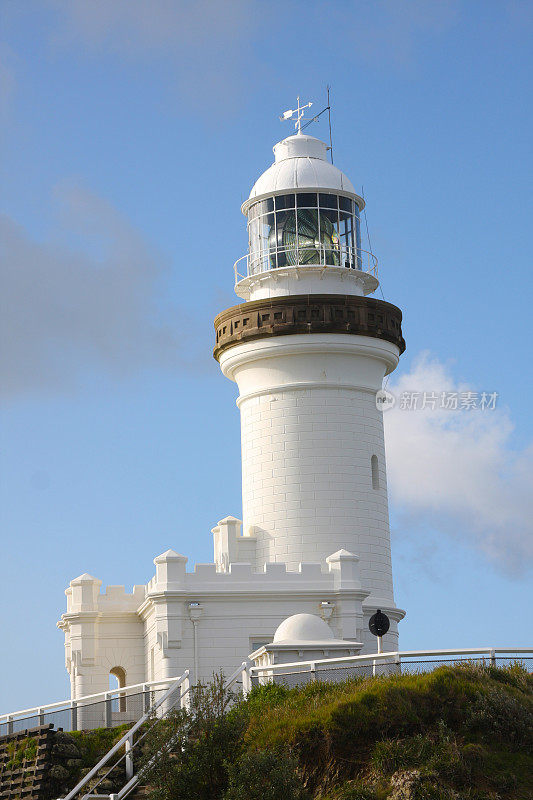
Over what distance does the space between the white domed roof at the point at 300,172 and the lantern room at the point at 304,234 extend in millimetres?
30

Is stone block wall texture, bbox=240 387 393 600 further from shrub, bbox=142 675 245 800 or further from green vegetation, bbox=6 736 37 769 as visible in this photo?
shrub, bbox=142 675 245 800

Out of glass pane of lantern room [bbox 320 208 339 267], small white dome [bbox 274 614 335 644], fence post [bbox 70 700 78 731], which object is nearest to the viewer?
fence post [bbox 70 700 78 731]

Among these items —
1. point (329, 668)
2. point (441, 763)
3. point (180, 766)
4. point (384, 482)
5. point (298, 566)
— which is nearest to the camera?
point (441, 763)

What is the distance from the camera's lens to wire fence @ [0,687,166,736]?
90.2 feet

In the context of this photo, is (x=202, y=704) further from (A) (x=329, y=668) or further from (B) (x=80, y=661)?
(B) (x=80, y=661)

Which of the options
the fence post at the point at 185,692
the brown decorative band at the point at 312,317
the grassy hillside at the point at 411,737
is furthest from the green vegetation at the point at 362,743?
the brown decorative band at the point at 312,317

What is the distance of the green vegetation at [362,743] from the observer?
2228cm

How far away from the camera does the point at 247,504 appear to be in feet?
124

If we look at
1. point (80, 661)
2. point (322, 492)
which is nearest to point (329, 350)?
point (322, 492)

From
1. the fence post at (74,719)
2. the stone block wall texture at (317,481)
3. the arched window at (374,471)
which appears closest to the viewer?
the fence post at (74,719)

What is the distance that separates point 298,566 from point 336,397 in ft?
16.9

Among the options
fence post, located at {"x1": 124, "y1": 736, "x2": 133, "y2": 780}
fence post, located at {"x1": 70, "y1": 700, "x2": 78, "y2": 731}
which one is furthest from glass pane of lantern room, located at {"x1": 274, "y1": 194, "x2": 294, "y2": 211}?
→ fence post, located at {"x1": 124, "y1": 736, "x2": 133, "y2": 780}

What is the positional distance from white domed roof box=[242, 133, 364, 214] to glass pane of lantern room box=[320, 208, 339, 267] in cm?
78

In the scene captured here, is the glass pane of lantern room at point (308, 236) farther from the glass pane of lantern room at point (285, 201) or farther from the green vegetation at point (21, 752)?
the green vegetation at point (21, 752)
